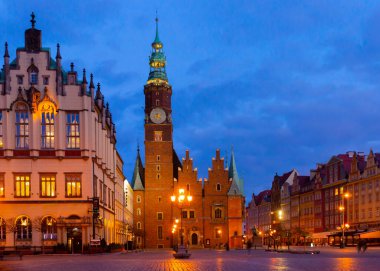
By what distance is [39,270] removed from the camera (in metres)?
34.6

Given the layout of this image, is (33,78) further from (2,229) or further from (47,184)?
(2,229)

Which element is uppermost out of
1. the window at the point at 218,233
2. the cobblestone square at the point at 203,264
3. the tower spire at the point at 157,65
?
the tower spire at the point at 157,65

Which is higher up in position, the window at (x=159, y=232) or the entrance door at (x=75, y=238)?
the entrance door at (x=75, y=238)

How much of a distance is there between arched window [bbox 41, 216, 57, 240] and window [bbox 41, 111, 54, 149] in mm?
7494

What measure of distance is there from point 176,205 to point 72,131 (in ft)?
214

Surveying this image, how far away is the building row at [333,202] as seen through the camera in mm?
115812

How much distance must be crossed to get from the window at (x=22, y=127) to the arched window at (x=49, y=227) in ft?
25.8

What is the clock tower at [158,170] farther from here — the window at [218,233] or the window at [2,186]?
the window at [2,186]

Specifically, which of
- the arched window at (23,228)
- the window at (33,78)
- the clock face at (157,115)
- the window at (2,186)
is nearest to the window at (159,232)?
the clock face at (157,115)

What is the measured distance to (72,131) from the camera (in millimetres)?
70312

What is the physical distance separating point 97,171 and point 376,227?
55.1m

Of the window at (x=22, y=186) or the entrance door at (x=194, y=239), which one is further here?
the entrance door at (x=194, y=239)

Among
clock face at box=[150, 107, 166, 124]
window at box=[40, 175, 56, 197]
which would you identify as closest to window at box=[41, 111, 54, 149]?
window at box=[40, 175, 56, 197]

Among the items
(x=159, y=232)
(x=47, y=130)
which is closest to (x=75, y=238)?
(x=47, y=130)
